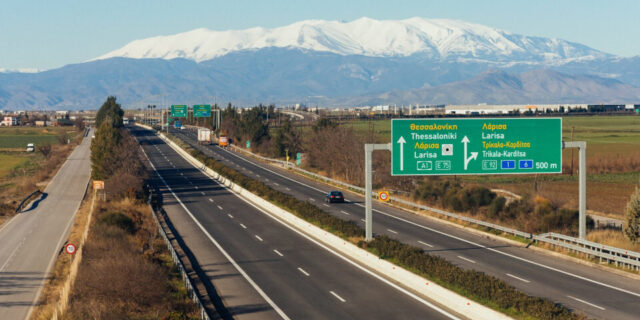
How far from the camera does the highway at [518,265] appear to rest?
93.8 ft

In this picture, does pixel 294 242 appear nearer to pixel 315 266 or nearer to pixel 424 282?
pixel 315 266

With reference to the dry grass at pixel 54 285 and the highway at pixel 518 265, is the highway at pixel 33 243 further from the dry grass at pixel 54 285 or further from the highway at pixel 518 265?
the highway at pixel 518 265

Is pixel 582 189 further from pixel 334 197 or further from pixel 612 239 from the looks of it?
pixel 334 197

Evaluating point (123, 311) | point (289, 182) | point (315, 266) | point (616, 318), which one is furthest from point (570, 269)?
point (289, 182)

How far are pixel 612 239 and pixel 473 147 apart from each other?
29.6ft

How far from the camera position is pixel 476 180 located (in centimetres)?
8588

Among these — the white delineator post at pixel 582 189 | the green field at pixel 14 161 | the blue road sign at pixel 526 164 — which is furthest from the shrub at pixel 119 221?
the green field at pixel 14 161

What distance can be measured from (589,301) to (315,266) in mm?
13110

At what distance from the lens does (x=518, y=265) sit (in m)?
36.2

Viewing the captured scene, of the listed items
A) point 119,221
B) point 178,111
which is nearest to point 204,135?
point 178,111

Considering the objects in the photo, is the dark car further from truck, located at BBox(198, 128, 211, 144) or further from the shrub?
truck, located at BBox(198, 128, 211, 144)

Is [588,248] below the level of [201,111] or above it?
below

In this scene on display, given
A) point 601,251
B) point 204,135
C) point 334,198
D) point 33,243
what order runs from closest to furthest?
1. point 601,251
2. point 33,243
3. point 334,198
4. point 204,135

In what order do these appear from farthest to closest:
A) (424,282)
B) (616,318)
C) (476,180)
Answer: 1. (476,180)
2. (424,282)
3. (616,318)
